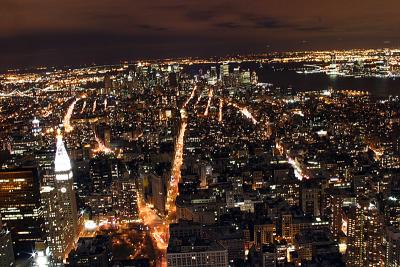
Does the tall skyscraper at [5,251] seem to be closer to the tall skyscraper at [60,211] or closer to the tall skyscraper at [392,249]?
the tall skyscraper at [60,211]

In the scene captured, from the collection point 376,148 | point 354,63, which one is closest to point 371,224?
point 376,148

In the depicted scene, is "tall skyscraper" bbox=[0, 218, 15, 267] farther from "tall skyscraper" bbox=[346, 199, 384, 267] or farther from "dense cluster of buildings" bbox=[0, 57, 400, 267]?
"tall skyscraper" bbox=[346, 199, 384, 267]

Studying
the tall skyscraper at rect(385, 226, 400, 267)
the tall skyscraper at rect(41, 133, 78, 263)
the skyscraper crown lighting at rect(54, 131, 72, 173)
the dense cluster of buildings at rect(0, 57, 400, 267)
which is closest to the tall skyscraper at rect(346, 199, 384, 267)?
the dense cluster of buildings at rect(0, 57, 400, 267)

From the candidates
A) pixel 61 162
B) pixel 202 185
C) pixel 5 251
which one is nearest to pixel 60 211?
pixel 61 162

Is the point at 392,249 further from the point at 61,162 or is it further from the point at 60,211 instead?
the point at 61,162

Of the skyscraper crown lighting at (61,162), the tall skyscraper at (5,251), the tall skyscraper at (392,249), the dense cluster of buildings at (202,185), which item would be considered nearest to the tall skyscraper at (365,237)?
the dense cluster of buildings at (202,185)

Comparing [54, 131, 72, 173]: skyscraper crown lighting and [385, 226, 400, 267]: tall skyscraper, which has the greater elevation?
[54, 131, 72, 173]: skyscraper crown lighting
